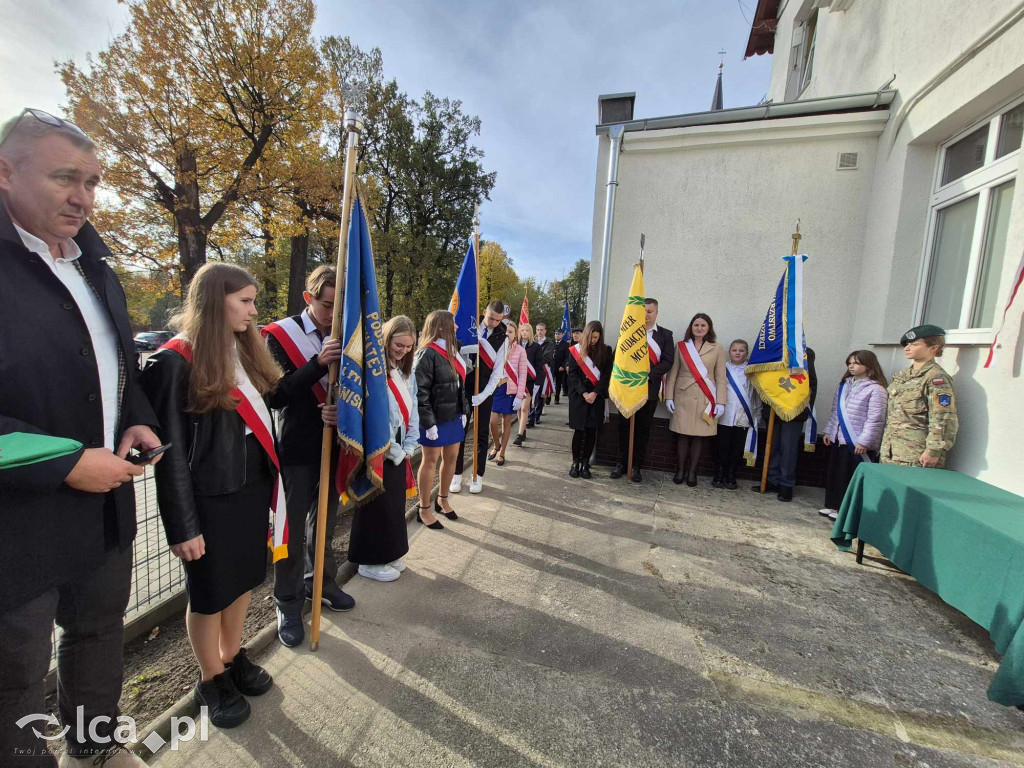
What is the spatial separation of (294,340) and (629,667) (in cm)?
248

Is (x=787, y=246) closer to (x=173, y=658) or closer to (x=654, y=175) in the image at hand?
(x=654, y=175)

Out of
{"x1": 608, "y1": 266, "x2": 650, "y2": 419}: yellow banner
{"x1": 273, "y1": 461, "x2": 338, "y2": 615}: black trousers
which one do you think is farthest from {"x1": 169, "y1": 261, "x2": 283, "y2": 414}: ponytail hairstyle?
{"x1": 608, "y1": 266, "x2": 650, "y2": 419}: yellow banner

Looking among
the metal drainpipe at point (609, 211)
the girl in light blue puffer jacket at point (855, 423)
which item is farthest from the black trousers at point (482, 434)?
the girl in light blue puffer jacket at point (855, 423)

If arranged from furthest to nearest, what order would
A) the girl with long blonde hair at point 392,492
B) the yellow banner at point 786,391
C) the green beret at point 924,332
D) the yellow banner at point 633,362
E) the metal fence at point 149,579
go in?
the yellow banner at point 633,362 → the yellow banner at point 786,391 → the green beret at point 924,332 → the girl with long blonde hair at point 392,492 → the metal fence at point 149,579

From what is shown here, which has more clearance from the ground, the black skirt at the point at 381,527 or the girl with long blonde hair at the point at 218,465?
the girl with long blonde hair at the point at 218,465

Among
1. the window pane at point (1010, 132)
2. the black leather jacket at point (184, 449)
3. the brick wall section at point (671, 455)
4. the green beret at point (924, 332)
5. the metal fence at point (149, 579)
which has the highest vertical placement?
the window pane at point (1010, 132)

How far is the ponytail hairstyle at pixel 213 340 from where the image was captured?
1.69 metres

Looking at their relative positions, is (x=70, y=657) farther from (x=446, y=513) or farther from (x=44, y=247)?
(x=446, y=513)

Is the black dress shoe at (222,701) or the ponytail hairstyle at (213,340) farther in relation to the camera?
the black dress shoe at (222,701)

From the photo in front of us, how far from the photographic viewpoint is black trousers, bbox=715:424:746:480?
547 centimetres

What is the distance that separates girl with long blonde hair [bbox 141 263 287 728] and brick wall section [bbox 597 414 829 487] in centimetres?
470

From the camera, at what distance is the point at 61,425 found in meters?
1.29

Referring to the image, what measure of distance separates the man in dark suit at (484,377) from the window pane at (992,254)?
429cm

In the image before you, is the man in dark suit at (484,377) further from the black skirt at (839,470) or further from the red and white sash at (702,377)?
the black skirt at (839,470)
